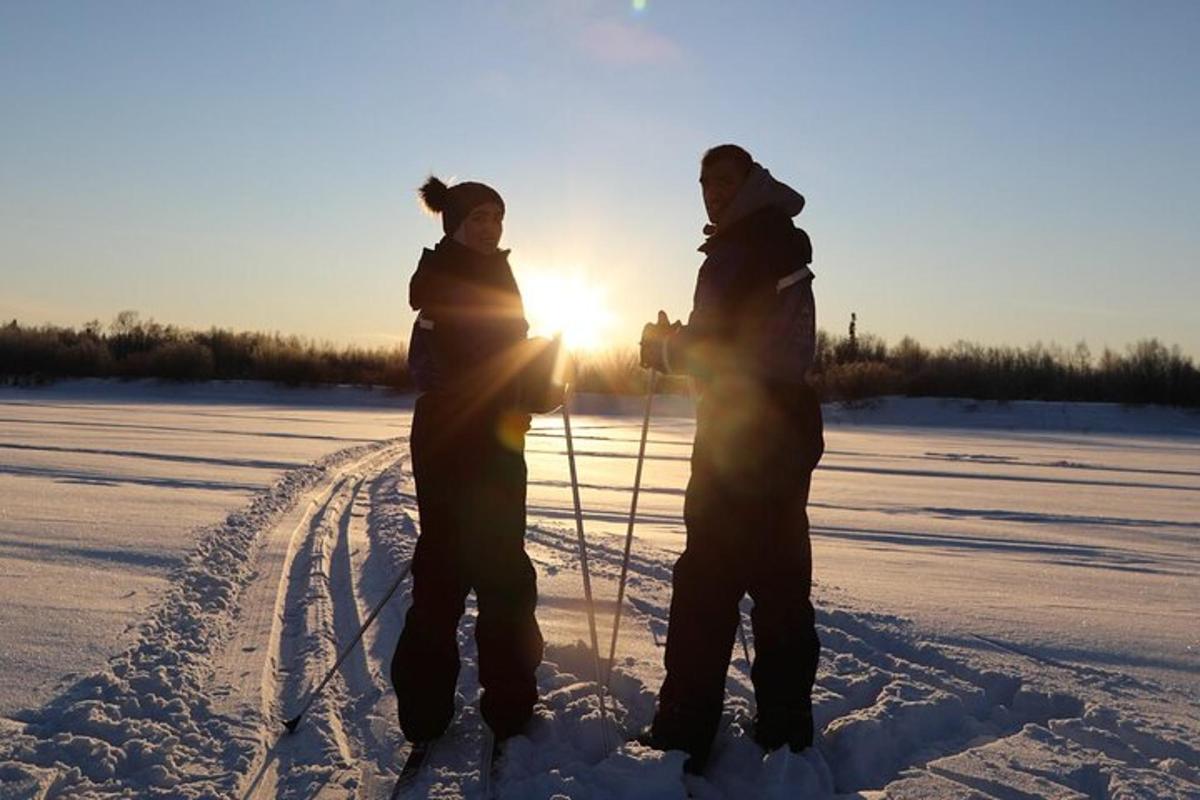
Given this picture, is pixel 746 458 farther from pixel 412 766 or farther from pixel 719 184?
pixel 412 766

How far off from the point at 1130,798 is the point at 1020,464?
13519 mm

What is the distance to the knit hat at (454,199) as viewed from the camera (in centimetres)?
344

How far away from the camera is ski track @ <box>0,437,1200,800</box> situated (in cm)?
304

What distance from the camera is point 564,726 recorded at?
3.46 m

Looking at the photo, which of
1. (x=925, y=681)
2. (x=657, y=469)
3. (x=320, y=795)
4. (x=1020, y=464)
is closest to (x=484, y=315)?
(x=320, y=795)

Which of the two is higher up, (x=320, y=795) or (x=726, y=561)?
(x=726, y=561)

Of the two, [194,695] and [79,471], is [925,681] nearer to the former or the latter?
[194,695]

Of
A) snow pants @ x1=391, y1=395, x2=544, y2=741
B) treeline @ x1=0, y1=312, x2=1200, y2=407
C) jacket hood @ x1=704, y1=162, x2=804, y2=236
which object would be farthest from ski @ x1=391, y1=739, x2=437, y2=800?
treeline @ x1=0, y1=312, x2=1200, y2=407

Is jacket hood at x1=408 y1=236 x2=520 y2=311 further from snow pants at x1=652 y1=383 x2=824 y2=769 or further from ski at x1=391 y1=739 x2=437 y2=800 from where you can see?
ski at x1=391 y1=739 x2=437 y2=800

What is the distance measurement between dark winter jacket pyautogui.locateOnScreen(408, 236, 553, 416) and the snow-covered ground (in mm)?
1111

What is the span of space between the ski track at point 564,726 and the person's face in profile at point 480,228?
1602 millimetres

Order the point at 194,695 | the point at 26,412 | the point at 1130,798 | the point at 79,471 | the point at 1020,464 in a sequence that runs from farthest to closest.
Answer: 1. the point at 26,412
2. the point at 1020,464
3. the point at 79,471
4. the point at 194,695
5. the point at 1130,798

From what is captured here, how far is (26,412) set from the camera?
2025cm

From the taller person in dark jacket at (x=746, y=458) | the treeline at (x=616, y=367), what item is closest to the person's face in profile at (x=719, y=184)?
the taller person in dark jacket at (x=746, y=458)
